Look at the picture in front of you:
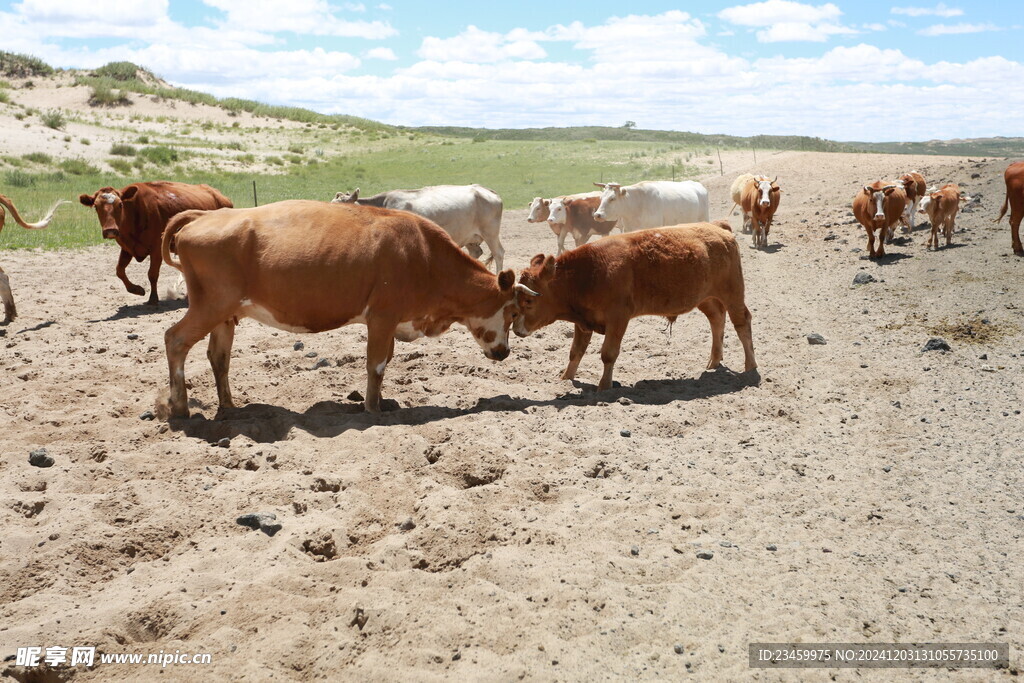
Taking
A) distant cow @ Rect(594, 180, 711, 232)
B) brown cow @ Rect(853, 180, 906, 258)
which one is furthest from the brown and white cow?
distant cow @ Rect(594, 180, 711, 232)

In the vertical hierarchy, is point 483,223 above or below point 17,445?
above

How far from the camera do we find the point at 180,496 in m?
5.81

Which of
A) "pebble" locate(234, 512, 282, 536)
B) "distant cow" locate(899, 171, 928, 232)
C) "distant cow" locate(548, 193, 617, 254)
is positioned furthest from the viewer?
"distant cow" locate(899, 171, 928, 232)

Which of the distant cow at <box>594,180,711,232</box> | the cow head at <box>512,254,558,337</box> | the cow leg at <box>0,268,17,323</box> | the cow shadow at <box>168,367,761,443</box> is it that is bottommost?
the cow shadow at <box>168,367,761,443</box>

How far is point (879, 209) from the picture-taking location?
56.1ft

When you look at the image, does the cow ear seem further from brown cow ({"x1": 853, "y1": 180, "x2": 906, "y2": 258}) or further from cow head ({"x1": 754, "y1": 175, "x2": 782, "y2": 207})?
cow head ({"x1": 754, "y1": 175, "x2": 782, "y2": 207})

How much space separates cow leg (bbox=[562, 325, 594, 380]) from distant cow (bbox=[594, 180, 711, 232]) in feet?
29.6

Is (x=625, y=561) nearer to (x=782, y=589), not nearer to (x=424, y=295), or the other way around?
(x=782, y=589)

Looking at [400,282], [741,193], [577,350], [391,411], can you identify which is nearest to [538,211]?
[741,193]

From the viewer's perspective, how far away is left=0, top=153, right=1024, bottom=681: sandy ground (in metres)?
4.40

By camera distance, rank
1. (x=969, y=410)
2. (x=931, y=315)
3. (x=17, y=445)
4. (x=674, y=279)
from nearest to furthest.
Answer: (x=17, y=445)
(x=969, y=410)
(x=674, y=279)
(x=931, y=315)

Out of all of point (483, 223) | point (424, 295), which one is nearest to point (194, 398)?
point (424, 295)

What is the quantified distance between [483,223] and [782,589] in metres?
11.8

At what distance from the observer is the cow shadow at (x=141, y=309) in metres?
11.8
